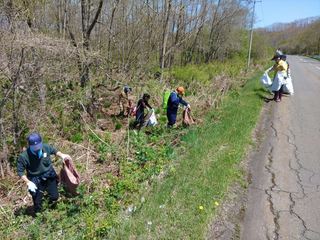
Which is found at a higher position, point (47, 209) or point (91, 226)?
point (91, 226)

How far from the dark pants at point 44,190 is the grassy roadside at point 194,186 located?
1577 millimetres

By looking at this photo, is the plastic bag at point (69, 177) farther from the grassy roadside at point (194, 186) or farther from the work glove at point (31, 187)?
the grassy roadside at point (194, 186)

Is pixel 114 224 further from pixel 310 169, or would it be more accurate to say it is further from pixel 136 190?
pixel 310 169

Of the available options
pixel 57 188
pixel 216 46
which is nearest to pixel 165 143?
pixel 57 188

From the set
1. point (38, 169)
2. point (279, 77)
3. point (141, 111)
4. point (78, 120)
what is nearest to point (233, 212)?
point (38, 169)

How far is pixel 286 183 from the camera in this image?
5.24 meters

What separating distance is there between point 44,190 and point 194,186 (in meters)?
2.44

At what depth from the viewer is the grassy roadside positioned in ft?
12.9

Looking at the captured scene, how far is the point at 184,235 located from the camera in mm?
3826

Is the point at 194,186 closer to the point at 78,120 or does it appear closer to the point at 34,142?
the point at 34,142

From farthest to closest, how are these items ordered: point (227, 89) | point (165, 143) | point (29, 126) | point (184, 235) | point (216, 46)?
point (216, 46) → point (227, 89) → point (165, 143) → point (29, 126) → point (184, 235)

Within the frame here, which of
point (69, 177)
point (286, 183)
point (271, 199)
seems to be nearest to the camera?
point (271, 199)

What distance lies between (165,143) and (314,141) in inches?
135

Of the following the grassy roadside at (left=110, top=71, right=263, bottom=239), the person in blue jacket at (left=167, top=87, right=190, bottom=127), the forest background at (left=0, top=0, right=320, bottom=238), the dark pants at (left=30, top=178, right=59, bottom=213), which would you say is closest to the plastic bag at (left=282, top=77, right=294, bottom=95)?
the forest background at (left=0, top=0, right=320, bottom=238)
